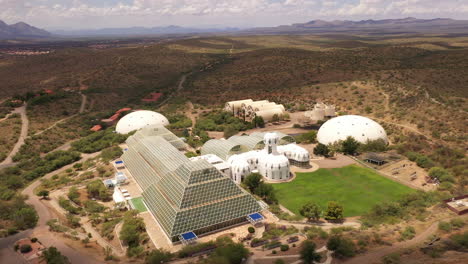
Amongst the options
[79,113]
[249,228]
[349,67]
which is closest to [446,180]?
[249,228]

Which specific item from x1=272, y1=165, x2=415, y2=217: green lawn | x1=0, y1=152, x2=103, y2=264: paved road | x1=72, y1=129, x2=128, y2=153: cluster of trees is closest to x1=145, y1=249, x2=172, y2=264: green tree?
x1=0, y1=152, x2=103, y2=264: paved road

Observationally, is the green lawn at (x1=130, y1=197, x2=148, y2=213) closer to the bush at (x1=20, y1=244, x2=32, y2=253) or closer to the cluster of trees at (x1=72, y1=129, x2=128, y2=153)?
the bush at (x1=20, y1=244, x2=32, y2=253)

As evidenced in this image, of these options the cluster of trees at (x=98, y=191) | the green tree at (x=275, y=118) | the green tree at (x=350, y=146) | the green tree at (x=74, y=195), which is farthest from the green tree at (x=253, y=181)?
the green tree at (x=275, y=118)

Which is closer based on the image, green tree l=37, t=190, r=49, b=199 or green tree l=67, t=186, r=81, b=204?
green tree l=67, t=186, r=81, b=204

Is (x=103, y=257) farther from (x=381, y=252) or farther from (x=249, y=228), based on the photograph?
(x=381, y=252)

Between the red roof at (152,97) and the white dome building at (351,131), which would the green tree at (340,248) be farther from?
the red roof at (152,97)
